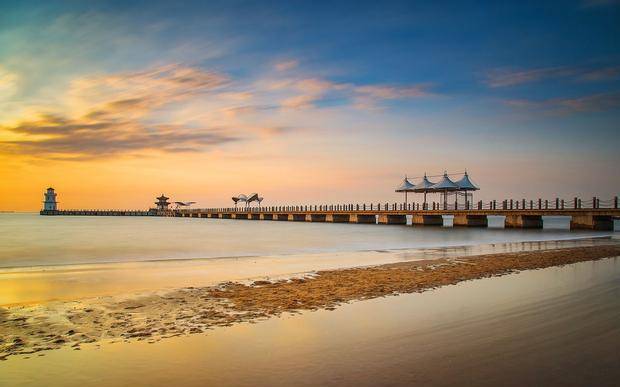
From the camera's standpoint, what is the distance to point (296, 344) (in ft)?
18.2

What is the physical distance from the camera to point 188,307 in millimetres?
8000

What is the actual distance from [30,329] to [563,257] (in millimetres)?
16544

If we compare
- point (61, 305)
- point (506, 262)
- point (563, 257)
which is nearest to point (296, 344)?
point (61, 305)

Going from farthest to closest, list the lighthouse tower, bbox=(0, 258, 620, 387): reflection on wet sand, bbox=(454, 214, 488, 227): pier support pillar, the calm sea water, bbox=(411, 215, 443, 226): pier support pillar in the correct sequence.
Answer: the lighthouse tower
bbox=(411, 215, 443, 226): pier support pillar
bbox=(454, 214, 488, 227): pier support pillar
the calm sea water
bbox=(0, 258, 620, 387): reflection on wet sand

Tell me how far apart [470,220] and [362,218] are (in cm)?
2468

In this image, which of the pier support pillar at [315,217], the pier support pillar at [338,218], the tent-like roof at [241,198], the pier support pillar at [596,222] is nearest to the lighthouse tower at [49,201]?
the tent-like roof at [241,198]

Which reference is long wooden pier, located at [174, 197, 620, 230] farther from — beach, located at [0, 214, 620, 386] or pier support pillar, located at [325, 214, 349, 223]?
beach, located at [0, 214, 620, 386]

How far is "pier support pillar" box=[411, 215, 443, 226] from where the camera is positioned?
205 feet

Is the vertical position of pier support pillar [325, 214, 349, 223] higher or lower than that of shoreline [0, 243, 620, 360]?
lower

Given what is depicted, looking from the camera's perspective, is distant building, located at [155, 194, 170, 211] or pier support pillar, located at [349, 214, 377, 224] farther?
distant building, located at [155, 194, 170, 211]

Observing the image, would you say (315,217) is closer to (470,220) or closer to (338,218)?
(338,218)

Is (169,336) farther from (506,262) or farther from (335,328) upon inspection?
(506,262)

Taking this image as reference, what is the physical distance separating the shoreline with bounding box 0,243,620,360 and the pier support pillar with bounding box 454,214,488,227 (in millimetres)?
44772

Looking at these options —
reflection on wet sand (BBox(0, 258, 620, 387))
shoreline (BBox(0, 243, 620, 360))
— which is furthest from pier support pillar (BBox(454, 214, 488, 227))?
reflection on wet sand (BBox(0, 258, 620, 387))
